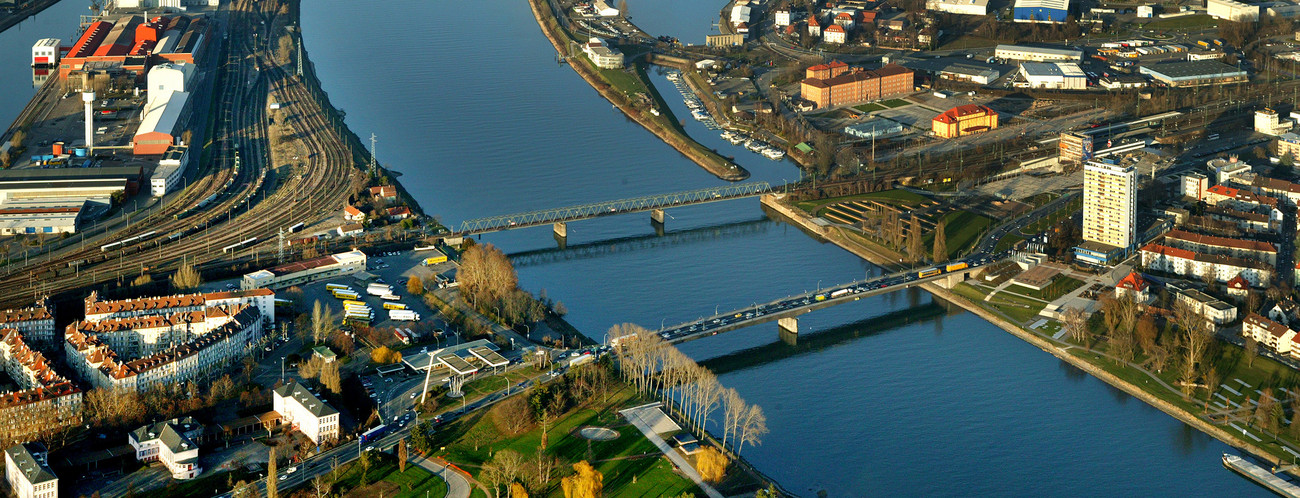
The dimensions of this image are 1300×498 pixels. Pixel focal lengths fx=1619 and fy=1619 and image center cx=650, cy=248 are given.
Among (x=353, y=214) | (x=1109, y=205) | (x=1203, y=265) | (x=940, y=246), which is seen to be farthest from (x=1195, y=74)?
(x=353, y=214)

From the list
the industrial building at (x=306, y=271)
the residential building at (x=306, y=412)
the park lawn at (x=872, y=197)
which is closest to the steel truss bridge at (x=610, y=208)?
the park lawn at (x=872, y=197)

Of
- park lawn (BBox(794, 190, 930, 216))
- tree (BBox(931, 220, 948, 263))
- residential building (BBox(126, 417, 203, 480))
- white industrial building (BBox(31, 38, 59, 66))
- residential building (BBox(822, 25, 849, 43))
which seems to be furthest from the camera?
residential building (BBox(822, 25, 849, 43))

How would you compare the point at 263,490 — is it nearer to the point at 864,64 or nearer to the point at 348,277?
the point at 348,277

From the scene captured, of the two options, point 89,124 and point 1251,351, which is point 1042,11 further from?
point 89,124

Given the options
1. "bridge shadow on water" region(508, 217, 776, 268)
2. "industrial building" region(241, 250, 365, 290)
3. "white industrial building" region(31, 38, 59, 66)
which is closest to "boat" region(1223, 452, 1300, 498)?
"bridge shadow on water" region(508, 217, 776, 268)

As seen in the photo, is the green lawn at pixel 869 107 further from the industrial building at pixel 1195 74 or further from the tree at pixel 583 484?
the tree at pixel 583 484

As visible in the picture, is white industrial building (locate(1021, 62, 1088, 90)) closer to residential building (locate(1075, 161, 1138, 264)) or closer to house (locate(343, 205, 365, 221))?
residential building (locate(1075, 161, 1138, 264))
